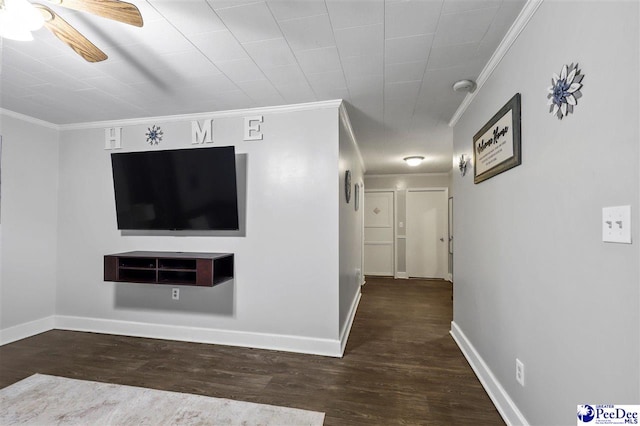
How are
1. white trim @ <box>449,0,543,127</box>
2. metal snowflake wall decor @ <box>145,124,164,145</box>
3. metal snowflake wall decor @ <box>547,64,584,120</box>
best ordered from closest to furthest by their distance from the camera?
metal snowflake wall decor @ <box>547,64,584,120</box>, white trim @ <box>449,0,543,127</box>, metal snowflake wall decor @ <box>145,124,164,145</box>

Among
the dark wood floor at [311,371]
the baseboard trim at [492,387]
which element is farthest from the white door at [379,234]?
the baseboard trim at [492,387]

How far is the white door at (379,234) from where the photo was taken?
6.55 meters

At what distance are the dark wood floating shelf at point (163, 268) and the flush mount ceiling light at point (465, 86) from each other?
2.51 meters

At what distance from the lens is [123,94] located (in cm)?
251

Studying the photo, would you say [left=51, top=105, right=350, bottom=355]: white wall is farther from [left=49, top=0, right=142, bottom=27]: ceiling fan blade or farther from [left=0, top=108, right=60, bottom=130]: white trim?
[left=49, top=0, right=142, bottom=27]: ceiling fan blade

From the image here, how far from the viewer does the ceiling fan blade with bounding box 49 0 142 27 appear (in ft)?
3.92

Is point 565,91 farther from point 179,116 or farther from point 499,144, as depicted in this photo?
point 179,116

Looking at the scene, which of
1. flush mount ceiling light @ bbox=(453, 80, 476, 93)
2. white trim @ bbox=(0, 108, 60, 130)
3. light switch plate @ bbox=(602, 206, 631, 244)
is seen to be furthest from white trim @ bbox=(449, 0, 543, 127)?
white trim @ bbox=(0, 108, 60, 130)

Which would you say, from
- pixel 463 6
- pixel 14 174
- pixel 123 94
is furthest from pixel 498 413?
pixel 14 174

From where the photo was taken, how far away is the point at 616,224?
947 mm

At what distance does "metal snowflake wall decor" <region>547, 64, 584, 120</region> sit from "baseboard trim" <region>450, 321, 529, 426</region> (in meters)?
1.60

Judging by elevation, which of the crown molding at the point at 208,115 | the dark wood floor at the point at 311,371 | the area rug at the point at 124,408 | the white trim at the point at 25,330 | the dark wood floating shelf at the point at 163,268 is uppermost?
the crown molding at the point at 208,115

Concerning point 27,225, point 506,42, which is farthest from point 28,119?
point 506,42

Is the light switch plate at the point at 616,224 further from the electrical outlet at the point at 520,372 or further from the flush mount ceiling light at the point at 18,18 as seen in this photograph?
the flush mount ceiling light at the point at 18,18
